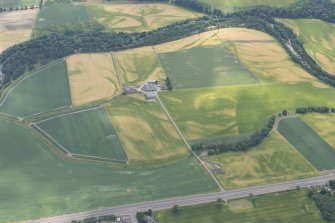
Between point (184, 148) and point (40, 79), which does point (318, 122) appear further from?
point (40, 79)

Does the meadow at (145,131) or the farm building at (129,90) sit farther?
the farm building at (129,90)

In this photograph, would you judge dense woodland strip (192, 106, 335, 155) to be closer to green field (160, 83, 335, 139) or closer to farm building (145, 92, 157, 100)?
green field (160, 83, 335, 139)

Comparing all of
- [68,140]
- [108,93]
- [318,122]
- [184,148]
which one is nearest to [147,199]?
[184,148]

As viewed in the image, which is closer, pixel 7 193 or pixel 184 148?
pixel 7 193

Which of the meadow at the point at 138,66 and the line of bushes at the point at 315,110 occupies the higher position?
the meadow at the point at 138,66

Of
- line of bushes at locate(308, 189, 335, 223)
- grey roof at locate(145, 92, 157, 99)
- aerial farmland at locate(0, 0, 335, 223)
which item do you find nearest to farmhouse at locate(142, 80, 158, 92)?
aerial farmland at locate(0, 0, 335, 223)

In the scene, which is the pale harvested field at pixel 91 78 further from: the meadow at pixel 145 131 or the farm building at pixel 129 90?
the meadow at pixel 145 131

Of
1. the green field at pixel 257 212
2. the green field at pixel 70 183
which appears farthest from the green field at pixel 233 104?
the green field at pixel 257 212
